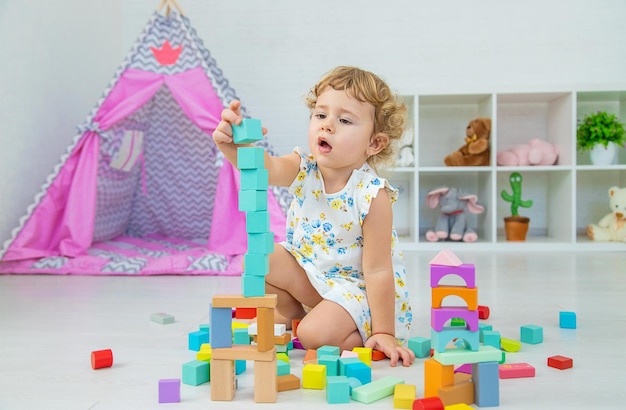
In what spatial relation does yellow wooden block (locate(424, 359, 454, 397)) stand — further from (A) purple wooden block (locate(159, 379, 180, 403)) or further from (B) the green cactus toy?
(B) the green cactus toy

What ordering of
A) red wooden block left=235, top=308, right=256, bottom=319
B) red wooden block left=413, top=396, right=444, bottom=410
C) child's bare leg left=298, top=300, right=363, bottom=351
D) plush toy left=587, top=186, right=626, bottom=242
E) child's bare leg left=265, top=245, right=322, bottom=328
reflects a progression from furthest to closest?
1. plush toy left=587, top=186, right=626, bottom=242
2. red wooden block left=235, top=308, right=256, bottom=319
3. child's bare leg left=265, top=245, right=322, bottom=328
4. child's bare leg left=298, top=300, right=363, bottom=351
5. red wooden block left=413, top=396, right=444, bottom=410

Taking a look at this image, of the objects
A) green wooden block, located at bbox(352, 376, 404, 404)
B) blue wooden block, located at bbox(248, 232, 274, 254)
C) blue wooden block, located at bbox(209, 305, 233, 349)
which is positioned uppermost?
blue wooden block, located at bbox(248, 232, 274, 254)

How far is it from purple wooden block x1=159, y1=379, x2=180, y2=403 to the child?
1.09ft

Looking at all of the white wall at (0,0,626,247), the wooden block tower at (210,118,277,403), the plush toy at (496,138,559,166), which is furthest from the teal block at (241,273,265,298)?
the plush toy at (496,138,559,166)

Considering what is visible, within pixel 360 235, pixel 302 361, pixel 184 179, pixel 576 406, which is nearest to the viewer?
pixel 576 406

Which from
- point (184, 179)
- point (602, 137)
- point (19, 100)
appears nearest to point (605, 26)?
point (602, 137)

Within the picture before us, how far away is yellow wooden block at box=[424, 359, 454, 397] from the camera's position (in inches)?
34.7

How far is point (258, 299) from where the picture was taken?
35.6 inches

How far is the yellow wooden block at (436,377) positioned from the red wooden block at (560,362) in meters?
0.28

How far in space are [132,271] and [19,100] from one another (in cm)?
89

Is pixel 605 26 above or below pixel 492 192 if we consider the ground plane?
above

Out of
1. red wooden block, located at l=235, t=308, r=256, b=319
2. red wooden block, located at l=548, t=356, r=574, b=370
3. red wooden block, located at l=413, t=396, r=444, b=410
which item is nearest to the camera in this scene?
red wooden block, located at l=413, t=396, r=444, b=410

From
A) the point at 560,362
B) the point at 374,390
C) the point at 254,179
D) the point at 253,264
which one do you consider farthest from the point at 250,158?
the point at 560,362

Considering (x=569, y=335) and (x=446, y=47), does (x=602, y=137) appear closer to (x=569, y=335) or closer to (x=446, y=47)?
(x=446, y=47)
